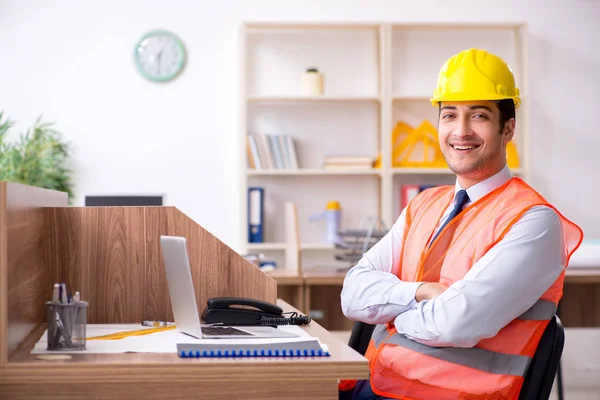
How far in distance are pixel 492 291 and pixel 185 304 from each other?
2.13 ft

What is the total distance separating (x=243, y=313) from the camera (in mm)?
1862

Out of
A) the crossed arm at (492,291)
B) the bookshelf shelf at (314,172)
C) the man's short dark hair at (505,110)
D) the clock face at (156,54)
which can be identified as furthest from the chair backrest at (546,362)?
the clock face at (156,54)

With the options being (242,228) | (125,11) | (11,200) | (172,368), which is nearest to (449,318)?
(172,368)

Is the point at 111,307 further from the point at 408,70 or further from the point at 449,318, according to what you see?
the point at 408,70

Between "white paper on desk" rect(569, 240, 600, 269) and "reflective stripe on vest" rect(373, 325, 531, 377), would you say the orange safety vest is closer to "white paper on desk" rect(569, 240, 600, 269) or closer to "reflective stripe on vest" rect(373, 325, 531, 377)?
"reflective stripe on vest" rect(373, 325, 531, 377)

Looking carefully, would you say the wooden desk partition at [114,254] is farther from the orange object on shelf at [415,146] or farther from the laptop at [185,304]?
the orange object on shelf at [415,146]

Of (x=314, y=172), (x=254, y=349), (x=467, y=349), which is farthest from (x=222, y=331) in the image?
(x=314, y=172)

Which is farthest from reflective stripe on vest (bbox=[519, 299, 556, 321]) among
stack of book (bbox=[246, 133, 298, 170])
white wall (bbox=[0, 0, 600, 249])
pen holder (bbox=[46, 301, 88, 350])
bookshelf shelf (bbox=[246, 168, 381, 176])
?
white wall (bbox=[0, 0, 600, 249])

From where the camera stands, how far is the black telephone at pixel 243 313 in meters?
1.85

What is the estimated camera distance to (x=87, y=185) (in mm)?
4895

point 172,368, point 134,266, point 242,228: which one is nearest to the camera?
point 172,368

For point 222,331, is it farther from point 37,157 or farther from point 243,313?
point 37,157

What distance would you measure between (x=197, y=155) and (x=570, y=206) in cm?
239

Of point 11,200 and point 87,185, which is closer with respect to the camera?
point 11,200
